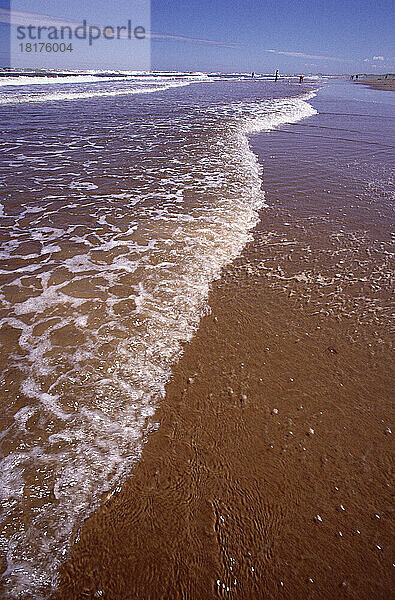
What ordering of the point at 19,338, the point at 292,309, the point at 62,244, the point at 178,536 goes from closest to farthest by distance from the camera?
the point at 178,536 → the point at 19,338 → the point at 292,309 → the point at 62,244

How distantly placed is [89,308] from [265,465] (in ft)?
7.31

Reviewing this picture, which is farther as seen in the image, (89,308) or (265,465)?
(89,308)

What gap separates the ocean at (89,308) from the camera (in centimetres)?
200

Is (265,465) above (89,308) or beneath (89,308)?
beneath

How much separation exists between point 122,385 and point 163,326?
0.78 metres

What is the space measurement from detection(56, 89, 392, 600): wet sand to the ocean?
Answer: 0.60 ft

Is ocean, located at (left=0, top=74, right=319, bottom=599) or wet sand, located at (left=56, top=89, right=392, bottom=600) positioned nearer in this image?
wet sand, located at (left=56, top=89, right=392, bottom=600)

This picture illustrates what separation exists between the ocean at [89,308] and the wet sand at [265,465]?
18 centimetres

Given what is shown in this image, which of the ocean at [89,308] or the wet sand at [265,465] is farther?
the ocean at [89,308]

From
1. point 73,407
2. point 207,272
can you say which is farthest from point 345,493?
point 207,272

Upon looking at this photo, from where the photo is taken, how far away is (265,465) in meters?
2.19

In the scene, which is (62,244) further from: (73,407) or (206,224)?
(73,407)

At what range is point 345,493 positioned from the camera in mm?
2062

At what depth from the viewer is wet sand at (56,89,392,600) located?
1.73 m
